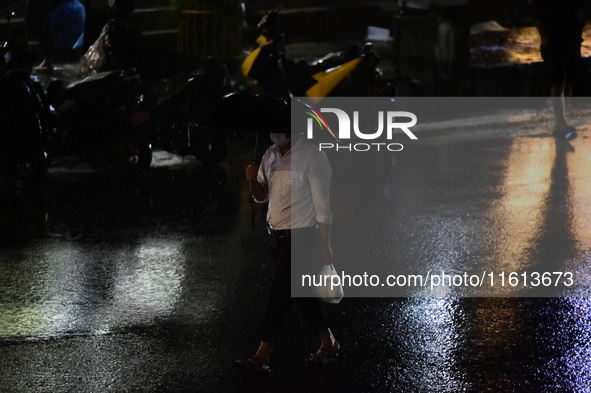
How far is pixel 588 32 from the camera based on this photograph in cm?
1828

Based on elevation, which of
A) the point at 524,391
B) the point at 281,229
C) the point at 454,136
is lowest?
the point at 454,136

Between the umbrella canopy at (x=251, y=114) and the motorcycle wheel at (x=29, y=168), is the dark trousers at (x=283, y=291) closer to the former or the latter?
the umbrella canopy at (x=251, y=114)

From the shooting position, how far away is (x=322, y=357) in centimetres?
601

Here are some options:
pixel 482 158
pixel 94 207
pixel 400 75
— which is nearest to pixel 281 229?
pixel 94 207

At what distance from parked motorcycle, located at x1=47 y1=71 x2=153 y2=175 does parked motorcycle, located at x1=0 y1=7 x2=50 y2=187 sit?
28 centimetres

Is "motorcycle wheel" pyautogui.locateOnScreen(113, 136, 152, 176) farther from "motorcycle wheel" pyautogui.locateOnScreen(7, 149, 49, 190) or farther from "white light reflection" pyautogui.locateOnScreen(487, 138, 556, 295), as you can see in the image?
"white light reflection" pyautogui.locateOnScreen(487, 138, 556, 295)

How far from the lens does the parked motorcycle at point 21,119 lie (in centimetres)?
1080

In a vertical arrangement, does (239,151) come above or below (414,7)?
below

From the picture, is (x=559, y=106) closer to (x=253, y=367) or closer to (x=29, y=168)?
(x=29, y=168)

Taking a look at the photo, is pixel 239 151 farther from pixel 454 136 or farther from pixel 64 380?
pixel 64 380

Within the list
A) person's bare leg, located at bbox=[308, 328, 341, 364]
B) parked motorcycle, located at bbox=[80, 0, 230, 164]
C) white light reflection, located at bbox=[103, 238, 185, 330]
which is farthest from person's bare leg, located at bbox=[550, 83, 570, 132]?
person's bare leg, located at bbox=[308, 328, 341, 364]

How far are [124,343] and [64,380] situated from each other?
66cm

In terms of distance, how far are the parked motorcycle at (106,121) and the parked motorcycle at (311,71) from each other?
2720 mm

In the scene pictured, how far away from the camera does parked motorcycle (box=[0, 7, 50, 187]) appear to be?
1080 cm
